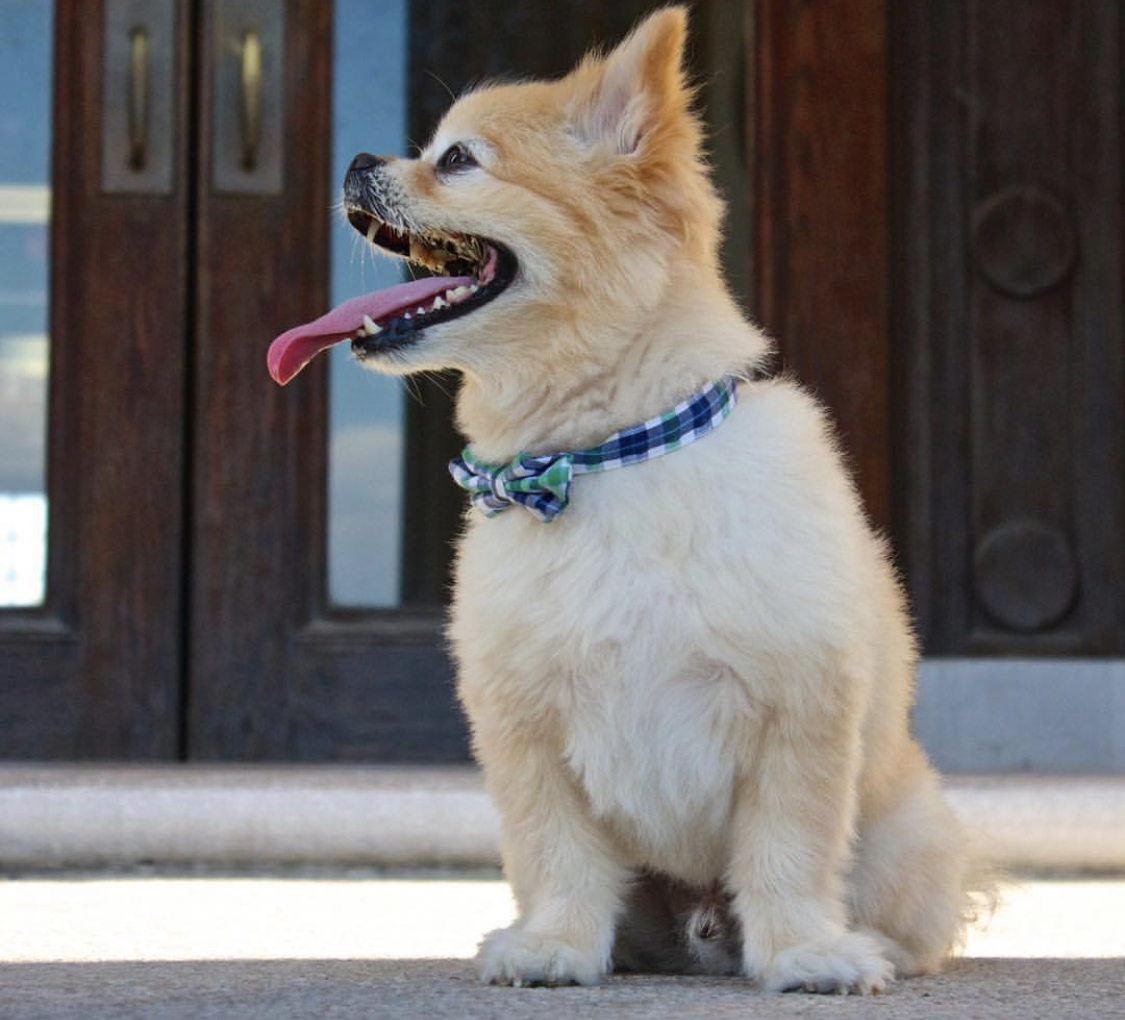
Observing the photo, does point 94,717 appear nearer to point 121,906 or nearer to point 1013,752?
point 121,906

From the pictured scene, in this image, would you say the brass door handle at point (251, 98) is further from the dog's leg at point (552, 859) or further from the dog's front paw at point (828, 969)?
the dog's front paw at point (828, 969)

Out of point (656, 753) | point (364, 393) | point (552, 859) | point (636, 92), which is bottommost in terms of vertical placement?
point (552, 859)

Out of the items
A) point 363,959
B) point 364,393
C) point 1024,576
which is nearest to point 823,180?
point 1024,576

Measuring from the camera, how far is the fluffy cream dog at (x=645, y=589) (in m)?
2.09

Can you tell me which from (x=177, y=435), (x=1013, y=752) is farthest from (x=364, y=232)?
(x=1013, y=752)

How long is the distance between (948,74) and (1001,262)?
0.48 meters

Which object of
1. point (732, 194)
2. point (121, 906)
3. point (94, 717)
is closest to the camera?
point (121, 906)

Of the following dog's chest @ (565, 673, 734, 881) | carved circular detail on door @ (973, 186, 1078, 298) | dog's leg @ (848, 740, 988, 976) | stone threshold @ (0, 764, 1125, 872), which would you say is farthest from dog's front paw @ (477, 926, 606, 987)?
carved circular detail on door @ (973, 186, 1078, 298)

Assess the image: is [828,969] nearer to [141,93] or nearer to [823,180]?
[823,180]

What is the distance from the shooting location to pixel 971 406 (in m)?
4.20

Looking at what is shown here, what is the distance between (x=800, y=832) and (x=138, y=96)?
267cm

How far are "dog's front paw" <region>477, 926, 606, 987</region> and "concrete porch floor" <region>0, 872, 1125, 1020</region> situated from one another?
0.12 ft

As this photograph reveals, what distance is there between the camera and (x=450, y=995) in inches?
79.3

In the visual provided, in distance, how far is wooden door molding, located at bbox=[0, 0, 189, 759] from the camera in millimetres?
4012
